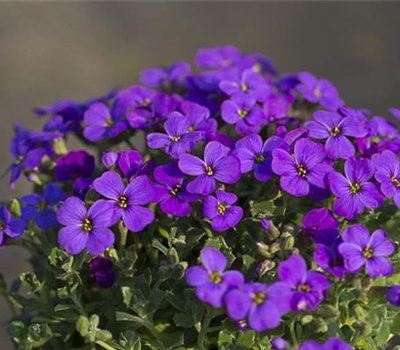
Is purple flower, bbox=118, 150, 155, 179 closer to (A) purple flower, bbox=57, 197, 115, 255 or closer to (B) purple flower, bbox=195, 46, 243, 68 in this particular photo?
(A) purple flower, bbox=57, 197, 115, 255

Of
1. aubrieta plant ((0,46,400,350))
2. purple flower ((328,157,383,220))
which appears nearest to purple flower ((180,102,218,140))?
aubrieta plant ((0,46,400,350))

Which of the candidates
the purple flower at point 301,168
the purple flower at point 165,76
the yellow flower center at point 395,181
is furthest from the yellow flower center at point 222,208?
the purple flower at point 165,76

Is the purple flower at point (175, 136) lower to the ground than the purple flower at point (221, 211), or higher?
higher

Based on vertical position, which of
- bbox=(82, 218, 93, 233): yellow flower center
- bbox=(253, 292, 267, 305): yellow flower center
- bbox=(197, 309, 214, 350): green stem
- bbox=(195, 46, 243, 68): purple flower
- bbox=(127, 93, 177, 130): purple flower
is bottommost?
bbox=(197, 309, 214, 350): green stem

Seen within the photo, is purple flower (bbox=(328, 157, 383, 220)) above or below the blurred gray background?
above

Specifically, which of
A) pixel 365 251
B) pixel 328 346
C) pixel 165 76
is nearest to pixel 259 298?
pixel 328 346

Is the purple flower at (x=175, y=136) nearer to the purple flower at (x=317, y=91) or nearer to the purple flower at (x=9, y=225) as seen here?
the purple flower at (x=9, y=225)

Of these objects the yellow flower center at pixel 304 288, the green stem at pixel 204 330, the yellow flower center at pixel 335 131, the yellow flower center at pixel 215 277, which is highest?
the yellow flower center at pixel 335 131
